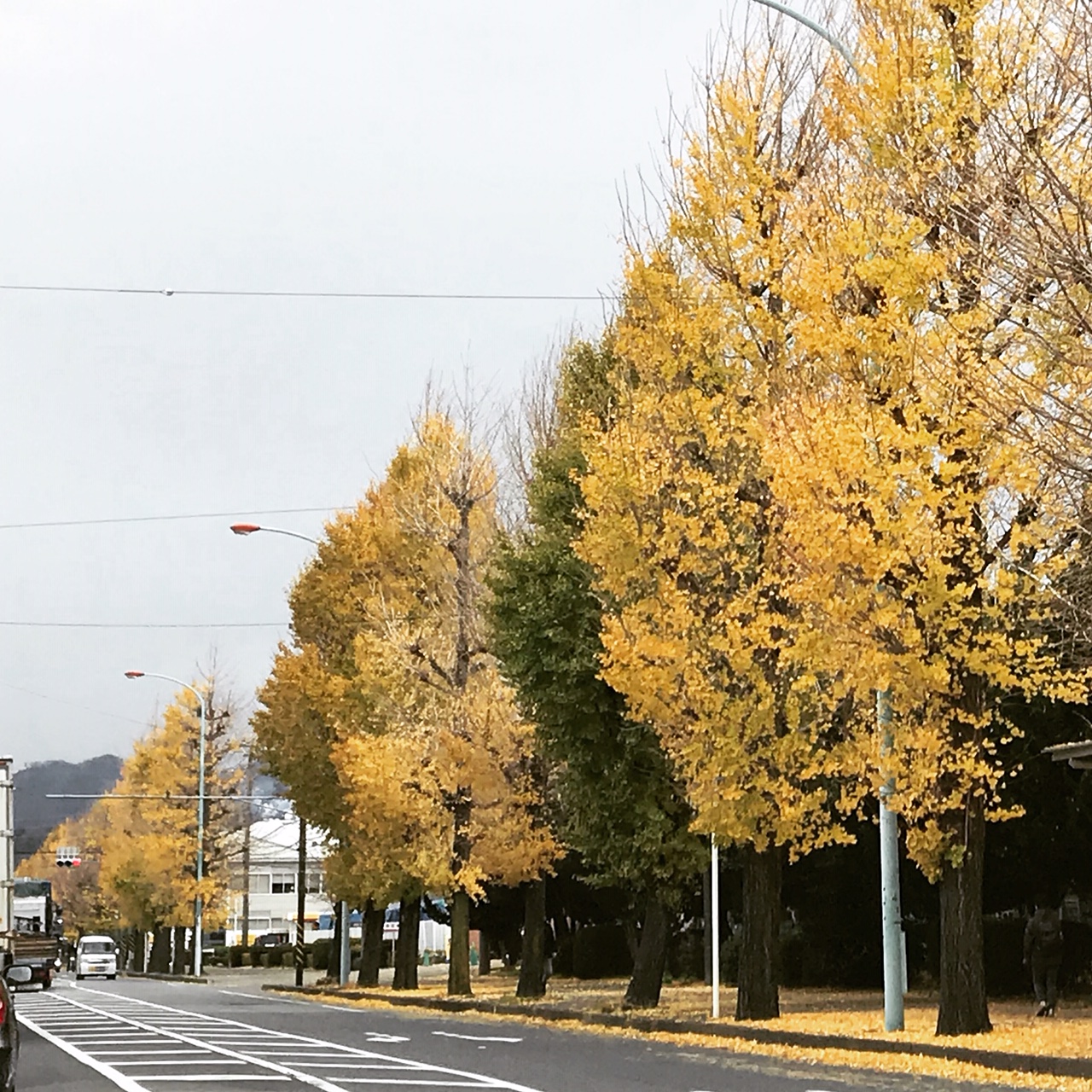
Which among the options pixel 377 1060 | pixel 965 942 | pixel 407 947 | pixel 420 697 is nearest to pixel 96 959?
pixel 407 947

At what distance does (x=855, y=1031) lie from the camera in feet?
74.1

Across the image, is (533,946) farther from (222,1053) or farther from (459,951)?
(222,1053)

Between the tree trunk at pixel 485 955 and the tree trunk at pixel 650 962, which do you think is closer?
the tree trunk at pixel 650 962

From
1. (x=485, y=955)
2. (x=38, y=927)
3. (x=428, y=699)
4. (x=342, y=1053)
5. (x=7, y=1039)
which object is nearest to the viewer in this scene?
(x=7, y=1039)

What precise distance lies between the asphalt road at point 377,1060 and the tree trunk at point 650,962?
285 centimetres

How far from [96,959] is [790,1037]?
210ft

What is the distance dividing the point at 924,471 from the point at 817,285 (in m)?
2.55

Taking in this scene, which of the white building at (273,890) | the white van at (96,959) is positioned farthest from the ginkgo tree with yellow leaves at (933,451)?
the white building at (273,890)

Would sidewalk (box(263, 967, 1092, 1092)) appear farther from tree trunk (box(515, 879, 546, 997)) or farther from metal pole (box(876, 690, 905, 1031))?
tree trunk (box(515, 879, 546, 997))

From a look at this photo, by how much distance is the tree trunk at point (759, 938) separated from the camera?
25.2 meters

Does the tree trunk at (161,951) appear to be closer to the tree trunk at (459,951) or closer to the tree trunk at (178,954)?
the tree trunk at (178,954)

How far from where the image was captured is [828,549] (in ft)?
64.6

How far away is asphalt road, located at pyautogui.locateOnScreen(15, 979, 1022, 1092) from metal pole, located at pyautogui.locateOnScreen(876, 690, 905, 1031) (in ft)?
6.76

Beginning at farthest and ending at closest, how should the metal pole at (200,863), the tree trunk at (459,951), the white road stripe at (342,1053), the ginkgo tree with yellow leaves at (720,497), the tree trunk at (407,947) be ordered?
the metal pole at (200,863), the tree trunk at (407,947), the tree trunk at (459,951), the ginkgo tree with yellow leaves at (720,497), the white road stripe at (342,1053)
